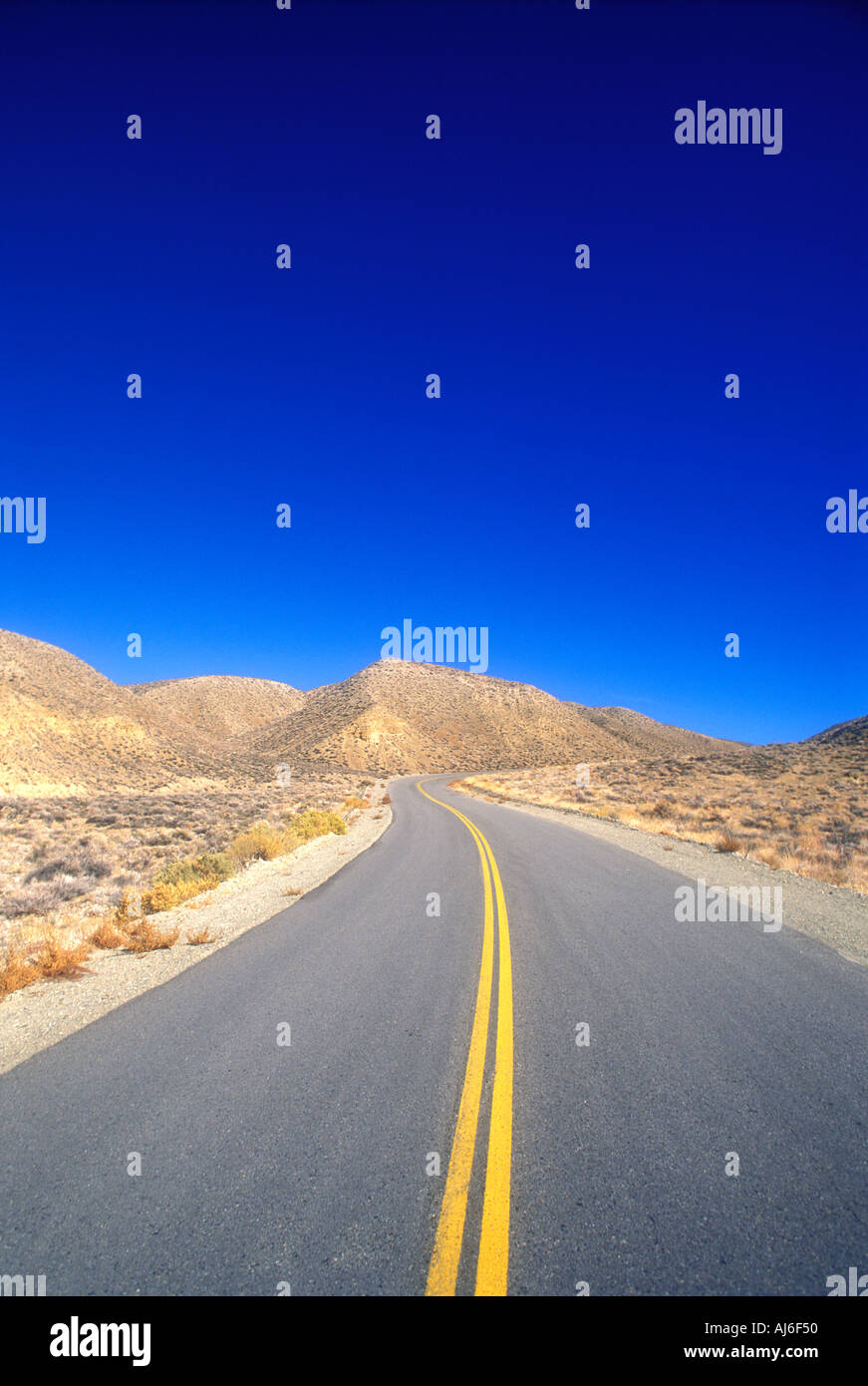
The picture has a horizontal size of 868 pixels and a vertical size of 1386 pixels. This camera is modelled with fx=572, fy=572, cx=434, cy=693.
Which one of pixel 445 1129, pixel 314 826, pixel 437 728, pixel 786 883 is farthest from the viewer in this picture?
pixel 437 728

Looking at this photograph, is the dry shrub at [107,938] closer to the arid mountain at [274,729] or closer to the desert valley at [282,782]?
the desert valley at [282,782]

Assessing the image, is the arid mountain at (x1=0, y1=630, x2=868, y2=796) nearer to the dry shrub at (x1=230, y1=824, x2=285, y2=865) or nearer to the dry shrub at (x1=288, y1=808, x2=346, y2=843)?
the dry shrub at (x1=288, y1=808, x2=346, y2=843)

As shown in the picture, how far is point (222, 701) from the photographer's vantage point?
126m

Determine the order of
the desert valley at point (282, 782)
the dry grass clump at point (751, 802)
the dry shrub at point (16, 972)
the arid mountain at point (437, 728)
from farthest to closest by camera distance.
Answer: the arid mountain at point (437, 728) → the dry grass clump at point (751, 802) → the desert valley at point (282, 782) → the dry shrub at point (16, 972)

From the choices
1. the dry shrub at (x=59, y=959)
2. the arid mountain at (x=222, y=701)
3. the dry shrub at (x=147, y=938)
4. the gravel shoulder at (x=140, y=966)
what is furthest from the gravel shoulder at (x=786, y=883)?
the arid mountain at (x=222, y=701)

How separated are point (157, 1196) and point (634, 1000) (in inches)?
171

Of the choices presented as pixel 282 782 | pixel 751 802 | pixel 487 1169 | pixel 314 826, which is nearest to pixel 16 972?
pixel 487 1169

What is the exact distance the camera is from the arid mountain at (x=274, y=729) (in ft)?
156

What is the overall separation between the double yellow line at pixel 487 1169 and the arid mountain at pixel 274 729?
42804 millimetres

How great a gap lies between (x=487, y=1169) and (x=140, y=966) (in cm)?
536

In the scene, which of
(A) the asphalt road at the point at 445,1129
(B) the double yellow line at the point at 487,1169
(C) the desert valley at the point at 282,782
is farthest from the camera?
(C) the desert valley at the point at 282,782

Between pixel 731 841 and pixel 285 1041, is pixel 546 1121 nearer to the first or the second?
pixel 285 1041

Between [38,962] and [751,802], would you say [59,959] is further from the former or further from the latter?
[751,802]

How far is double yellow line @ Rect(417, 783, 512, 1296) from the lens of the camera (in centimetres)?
265
